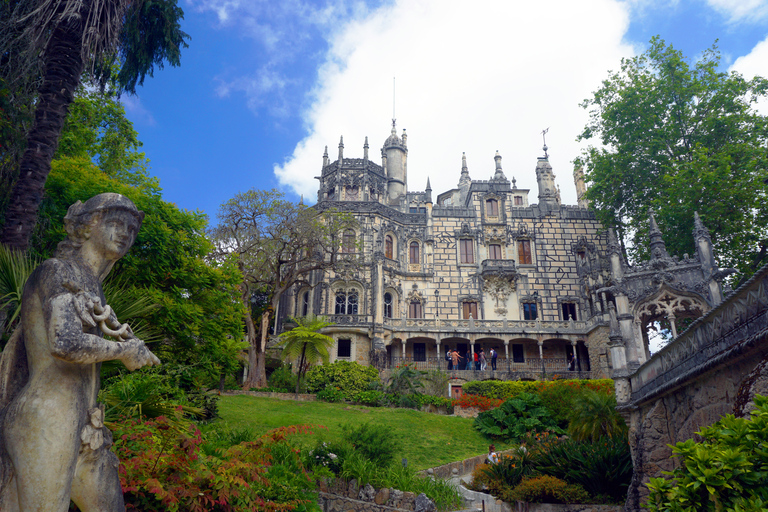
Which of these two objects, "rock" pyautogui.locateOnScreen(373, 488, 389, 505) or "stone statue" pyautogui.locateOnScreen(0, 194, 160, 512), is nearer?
"stone statue" pyautogui.locateOnScreen(0, 194, 160, 512)

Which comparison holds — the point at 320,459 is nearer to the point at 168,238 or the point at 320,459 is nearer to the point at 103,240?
the point at 168,238

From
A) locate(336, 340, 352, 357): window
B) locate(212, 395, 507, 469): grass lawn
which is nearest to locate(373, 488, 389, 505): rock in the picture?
locate(212, 395, 507, 469): grass lawn

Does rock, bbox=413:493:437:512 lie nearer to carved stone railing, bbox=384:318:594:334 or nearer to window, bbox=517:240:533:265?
carved stone railing, bbox=384:318:594:334

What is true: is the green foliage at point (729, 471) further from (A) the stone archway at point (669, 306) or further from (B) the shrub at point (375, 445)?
(A) the stone archway at point (669, 306)

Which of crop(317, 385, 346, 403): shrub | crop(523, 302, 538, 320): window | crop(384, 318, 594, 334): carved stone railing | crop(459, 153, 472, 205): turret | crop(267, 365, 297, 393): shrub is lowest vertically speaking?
crop(317, 385, 346, 403): shrub

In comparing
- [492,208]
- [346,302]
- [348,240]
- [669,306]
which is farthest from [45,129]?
[492,208]

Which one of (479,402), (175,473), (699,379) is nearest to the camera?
(175,473)

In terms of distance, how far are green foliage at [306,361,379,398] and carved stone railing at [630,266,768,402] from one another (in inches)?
662

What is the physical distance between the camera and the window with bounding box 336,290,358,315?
112 feet

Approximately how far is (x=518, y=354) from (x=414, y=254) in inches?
404

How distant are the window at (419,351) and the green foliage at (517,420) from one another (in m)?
14.2

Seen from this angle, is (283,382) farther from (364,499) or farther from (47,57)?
(47,57)

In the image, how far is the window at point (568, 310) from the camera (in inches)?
1400

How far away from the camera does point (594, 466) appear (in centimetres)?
1198
